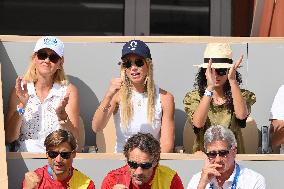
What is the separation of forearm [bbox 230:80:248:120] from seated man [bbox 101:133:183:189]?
0.96 m

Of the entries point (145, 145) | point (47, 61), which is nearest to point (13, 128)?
point (47, 61)

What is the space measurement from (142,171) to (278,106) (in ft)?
5.86

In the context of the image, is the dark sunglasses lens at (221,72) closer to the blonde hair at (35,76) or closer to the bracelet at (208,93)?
the bracelet at (208,93)

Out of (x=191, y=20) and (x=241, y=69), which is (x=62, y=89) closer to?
(x=241, y=69)

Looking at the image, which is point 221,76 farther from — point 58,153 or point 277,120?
point 58,153

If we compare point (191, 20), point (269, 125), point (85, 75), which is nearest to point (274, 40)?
point (269, 125)

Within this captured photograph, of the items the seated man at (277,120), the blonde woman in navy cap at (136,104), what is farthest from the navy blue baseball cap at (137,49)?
the seated man at (277,120)

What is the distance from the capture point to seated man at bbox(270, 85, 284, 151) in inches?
251

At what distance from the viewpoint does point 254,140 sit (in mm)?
6504

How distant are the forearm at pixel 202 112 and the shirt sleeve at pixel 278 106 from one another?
71cm

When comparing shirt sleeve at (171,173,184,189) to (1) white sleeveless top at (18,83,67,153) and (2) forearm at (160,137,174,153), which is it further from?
(1) white sleeveless top at (18,83,67,153)

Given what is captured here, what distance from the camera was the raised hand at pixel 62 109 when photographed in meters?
6.01

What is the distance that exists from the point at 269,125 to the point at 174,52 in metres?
1.02

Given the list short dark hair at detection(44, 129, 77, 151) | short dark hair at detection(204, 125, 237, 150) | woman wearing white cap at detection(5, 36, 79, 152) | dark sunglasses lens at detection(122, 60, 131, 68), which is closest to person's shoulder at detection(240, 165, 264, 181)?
short dark hair at detection(204, 125, 237, 150)
